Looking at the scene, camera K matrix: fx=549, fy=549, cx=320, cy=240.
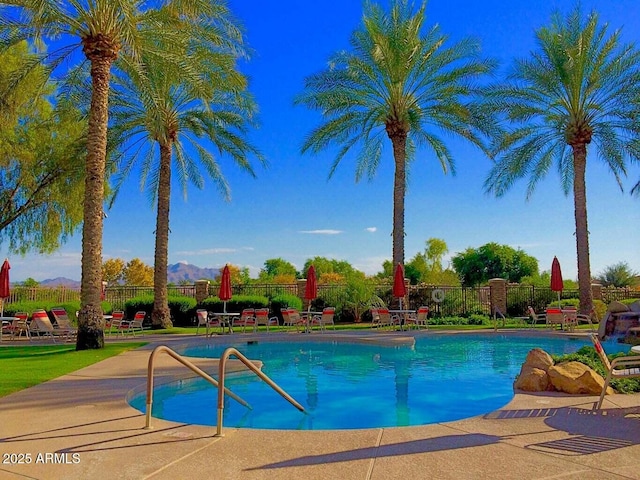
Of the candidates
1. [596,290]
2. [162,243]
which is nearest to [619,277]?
[596,290]

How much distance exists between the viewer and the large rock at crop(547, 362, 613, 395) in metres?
7.46

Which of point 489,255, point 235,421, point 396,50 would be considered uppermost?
point 396,50

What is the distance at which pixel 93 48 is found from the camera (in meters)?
13.7

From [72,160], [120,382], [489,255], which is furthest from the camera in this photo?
[489,255]

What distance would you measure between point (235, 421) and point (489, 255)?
56.6 metres

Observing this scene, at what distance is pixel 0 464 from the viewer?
183 inches

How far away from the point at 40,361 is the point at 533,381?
31.1ft

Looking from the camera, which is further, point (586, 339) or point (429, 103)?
point (429, 103)

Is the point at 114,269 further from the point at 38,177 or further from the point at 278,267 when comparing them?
the point at 38,177

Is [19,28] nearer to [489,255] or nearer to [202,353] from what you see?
[202,353]

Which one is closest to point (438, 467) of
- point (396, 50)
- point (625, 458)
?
point (625, 458)

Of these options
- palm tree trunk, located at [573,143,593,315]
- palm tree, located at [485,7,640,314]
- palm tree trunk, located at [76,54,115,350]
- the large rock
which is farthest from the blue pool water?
palm tree, located at [485,7,640,314]

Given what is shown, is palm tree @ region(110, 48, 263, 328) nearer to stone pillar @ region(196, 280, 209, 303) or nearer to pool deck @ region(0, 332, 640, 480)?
stone pillar @ region(196, 280, 209, 303)

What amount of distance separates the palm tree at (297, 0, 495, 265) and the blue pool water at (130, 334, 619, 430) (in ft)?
25.9
